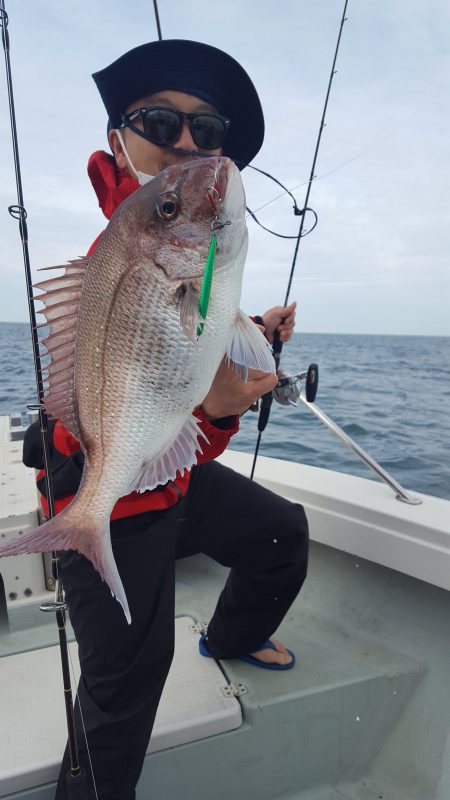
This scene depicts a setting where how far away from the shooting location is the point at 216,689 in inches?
81.1

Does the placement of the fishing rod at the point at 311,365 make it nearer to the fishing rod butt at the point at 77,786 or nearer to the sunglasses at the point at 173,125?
the sunglasses at the point at 173,125

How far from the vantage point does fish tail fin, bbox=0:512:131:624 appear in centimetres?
113

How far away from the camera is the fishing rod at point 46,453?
1494 millimetres

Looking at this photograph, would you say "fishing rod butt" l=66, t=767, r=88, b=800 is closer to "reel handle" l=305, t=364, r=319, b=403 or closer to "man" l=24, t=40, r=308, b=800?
"man" l=24, t=40, r=308, b=800

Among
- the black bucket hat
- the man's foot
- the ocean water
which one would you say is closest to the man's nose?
the black bucket hat

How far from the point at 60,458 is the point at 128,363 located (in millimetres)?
650

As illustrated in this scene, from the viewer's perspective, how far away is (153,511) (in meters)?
1.67

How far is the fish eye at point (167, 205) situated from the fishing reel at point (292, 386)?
4.72ft

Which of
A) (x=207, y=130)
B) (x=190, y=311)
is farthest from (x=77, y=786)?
(x=207, y=130)

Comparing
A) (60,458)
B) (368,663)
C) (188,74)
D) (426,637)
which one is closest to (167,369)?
Result: (60,458)

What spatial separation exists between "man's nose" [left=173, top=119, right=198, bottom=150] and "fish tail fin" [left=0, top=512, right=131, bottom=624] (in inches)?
46.6

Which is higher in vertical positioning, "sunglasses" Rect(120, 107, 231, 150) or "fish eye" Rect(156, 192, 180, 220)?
"sunglasses" Rect(120, 107, 231, 150)

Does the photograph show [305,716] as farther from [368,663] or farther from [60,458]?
[60,458]

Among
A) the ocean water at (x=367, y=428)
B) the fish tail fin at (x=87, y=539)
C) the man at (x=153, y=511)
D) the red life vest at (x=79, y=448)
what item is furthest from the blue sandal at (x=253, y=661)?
the ocean water at (x=367, y=428)
